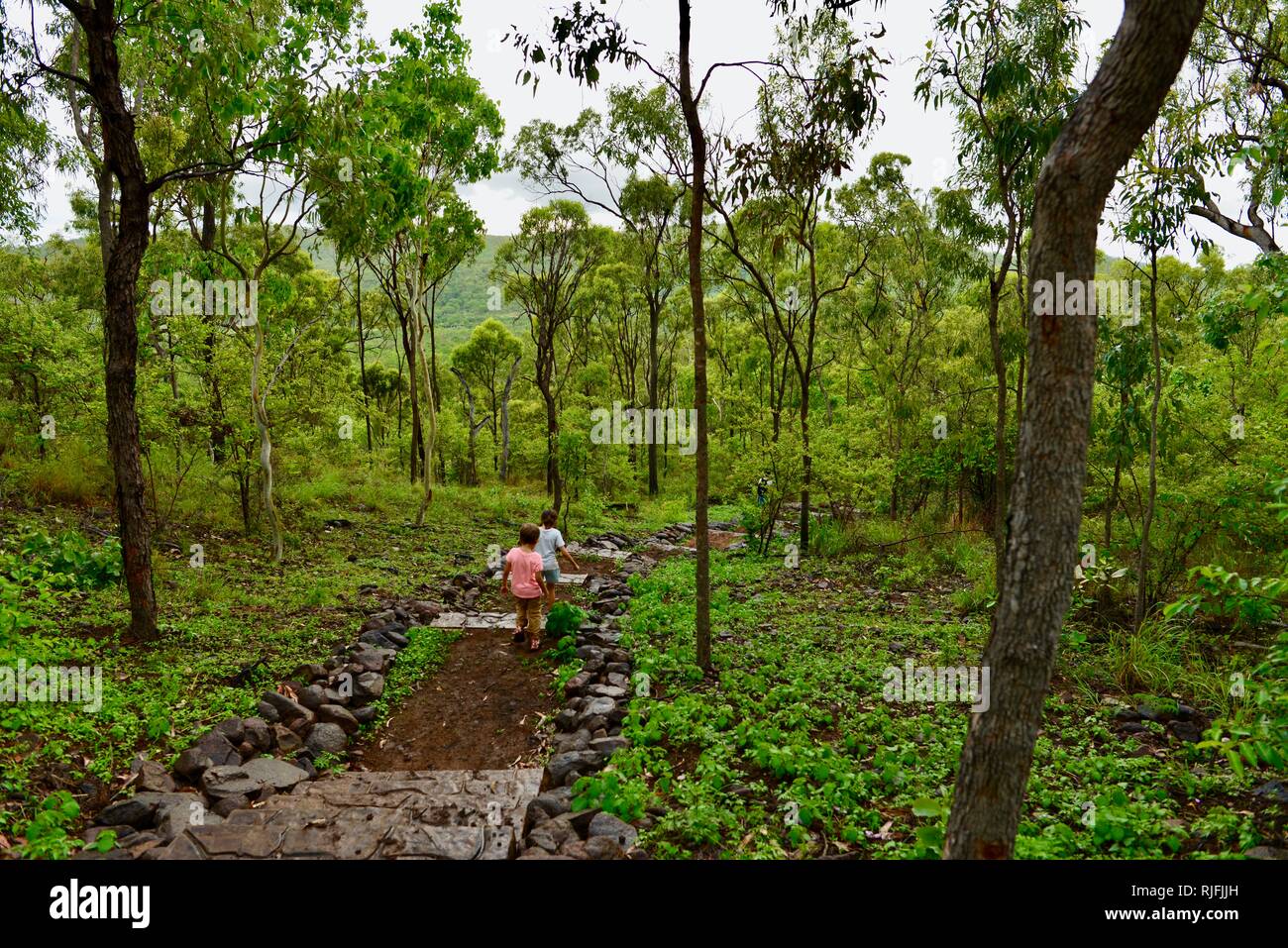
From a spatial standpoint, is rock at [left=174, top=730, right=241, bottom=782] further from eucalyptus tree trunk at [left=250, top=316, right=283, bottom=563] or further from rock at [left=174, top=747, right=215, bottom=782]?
eucalyptus tree trunk at [left=250, top=316, right=283, bottom=563]

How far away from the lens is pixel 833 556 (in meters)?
14.9

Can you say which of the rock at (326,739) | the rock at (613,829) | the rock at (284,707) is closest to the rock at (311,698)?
the rock at (284,707)

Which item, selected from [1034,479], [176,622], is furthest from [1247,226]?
[176,622]

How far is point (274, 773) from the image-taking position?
516 centimetres

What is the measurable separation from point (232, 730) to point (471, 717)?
7.05 feet

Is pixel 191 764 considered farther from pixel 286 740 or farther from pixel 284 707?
pixel 284 707

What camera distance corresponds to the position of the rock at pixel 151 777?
4.66 metres

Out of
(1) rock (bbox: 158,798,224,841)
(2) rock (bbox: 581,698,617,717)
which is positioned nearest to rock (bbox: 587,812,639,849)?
(2) rock (bbox: 581,698,617,717)

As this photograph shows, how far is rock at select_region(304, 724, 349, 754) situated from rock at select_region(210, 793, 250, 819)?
3.20 ft

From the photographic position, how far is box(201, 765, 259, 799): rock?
187 inches

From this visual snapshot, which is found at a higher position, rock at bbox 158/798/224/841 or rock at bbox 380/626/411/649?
rock at bbox 380/626/411/649

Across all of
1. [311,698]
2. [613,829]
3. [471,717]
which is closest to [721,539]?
[471,717]
